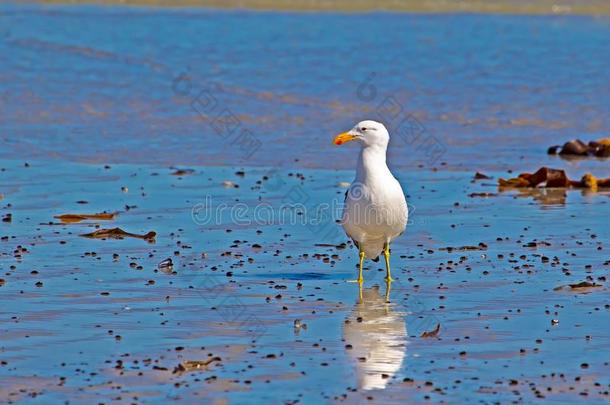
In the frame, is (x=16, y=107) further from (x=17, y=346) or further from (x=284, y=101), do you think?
(x=17, y=346)

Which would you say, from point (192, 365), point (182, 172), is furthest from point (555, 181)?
point (192, 365)

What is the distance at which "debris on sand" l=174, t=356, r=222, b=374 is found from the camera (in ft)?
25.9

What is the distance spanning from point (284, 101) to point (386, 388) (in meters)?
14.9

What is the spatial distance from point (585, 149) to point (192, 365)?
1036cm

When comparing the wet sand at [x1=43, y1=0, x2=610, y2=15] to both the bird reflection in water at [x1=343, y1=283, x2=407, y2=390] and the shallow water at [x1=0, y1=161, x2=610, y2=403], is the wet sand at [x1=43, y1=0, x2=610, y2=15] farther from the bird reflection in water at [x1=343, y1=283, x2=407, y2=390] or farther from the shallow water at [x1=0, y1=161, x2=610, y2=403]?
the bird reflection in water at [x1=343, y1=283, x2=407, y2=390]

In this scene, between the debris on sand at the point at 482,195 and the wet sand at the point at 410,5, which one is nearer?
the debris on sand at the point at 482,195

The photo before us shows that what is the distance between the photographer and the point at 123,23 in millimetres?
34125

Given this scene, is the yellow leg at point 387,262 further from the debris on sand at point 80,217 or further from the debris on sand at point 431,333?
the debris on sand at point 80,217

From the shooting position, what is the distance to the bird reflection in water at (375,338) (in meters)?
7.88

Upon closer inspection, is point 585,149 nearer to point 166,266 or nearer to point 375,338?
point 166,266

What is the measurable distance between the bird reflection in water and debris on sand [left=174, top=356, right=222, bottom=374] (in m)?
0.96

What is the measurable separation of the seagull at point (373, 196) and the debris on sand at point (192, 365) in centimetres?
283

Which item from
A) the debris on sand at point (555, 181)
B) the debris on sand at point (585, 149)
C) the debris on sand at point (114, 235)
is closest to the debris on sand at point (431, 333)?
the debris on sand at point (114, 235)

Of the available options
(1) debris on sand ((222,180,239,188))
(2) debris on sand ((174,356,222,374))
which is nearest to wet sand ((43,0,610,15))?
(1) debris on sand ((222,180,239,188))
